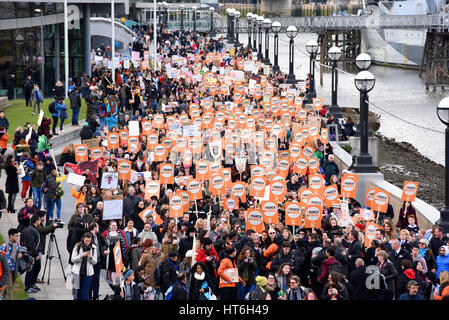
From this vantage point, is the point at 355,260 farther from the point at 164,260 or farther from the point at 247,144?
the point at 247,144

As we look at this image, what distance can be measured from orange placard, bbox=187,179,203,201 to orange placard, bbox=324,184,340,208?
272 cm

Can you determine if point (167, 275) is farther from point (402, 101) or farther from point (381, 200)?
point (402, 101)

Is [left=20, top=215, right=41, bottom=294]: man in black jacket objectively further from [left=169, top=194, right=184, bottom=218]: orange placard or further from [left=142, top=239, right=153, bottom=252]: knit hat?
[left=169, top=194, right=184, bottom=218]: orange placard

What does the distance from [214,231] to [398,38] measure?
107226mm

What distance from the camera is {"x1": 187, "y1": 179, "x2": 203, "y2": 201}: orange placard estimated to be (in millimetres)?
20634

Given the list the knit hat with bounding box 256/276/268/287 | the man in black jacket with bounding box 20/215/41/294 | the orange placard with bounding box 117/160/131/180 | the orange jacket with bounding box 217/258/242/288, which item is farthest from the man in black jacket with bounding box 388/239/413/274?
the orange placard with bounding box 117/160/131/180

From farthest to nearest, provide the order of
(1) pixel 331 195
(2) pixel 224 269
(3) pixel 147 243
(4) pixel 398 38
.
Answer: (4) pixel 398 38 < (1) pixel 331 195 < (3) pixel 147 243 < (2) pixel 224 269

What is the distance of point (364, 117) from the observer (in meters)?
25.3

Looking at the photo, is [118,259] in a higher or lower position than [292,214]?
higher

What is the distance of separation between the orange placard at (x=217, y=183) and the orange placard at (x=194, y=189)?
35.9 inches

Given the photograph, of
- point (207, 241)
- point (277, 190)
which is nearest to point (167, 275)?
point (207, 241)

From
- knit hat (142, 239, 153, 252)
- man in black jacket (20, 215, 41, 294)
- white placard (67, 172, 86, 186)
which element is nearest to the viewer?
knit hat (142, 239, 153, 252)
